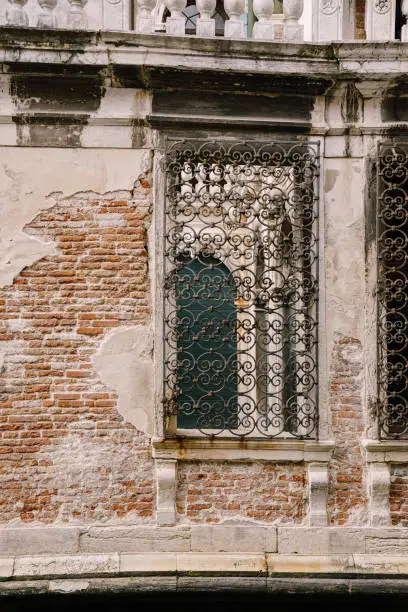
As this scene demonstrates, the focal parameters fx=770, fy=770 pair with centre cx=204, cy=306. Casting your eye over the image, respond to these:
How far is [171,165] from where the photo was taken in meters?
5.97

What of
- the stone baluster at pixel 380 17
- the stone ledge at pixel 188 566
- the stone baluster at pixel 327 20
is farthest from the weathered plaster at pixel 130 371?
the stone baluster at pixel 380 17

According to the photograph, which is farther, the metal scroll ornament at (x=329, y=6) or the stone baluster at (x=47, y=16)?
the metal scroll ornament at (x=329, y=6)

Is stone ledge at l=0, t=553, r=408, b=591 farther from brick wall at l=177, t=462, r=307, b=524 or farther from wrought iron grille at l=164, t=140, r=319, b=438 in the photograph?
wrought iron grille at l=164, t=140, r=319, b=438

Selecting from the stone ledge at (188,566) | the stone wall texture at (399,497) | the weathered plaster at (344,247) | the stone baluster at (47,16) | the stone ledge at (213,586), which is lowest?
the stone ledge at (213,586)

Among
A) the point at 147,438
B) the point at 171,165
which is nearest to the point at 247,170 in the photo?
the point at 171,165

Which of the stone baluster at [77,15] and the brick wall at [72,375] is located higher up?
the stone baluster at [77,15]

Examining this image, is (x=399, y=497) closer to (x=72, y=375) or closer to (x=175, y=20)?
(x=72, y=375)

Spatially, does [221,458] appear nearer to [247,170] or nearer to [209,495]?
[209,495]

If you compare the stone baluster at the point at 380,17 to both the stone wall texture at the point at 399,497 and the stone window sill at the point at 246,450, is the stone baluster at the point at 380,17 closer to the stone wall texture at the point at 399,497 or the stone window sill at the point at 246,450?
the stone window sill at the point at 246,450

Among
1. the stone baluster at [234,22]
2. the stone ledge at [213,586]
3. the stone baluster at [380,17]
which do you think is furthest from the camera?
the stone baluster at [380,17]

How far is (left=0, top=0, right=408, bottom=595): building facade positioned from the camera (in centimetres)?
586

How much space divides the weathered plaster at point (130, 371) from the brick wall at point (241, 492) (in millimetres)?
527

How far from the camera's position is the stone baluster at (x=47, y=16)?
5855mm

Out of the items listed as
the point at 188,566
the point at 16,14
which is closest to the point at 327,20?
the point at 16,14
